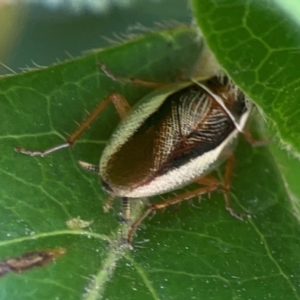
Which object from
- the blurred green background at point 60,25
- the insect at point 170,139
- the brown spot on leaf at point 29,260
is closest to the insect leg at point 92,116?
the insect at point 170,139

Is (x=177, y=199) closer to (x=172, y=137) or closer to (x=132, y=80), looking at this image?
A: (x=172, y=137)

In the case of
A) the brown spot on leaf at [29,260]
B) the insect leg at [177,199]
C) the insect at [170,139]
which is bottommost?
the brown spot on leaf at [29,260]

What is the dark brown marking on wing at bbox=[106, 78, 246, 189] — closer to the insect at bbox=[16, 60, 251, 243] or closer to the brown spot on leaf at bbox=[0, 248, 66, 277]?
the insect at bbox=[16, 60, 251, 243]

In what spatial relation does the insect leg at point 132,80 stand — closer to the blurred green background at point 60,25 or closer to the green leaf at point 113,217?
the green leaf at point 113,217

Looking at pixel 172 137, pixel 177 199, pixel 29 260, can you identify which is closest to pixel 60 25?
pixel 172 137

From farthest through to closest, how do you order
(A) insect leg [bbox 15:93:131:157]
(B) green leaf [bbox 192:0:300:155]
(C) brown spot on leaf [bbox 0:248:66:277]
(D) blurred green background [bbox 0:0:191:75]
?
(D) blurred green background [bbox 0:0:191:75], (A) insect leg [bbox 15:93:131:157], (C) brown spot on leaf [bbox 0:248:66:277], (B) green leaf [bbox 192:0:300:155]

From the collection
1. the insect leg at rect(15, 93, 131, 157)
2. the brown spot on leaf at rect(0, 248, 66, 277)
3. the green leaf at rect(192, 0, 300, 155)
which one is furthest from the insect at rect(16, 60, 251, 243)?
the green leaf at rect(192, 0, 300, 155)

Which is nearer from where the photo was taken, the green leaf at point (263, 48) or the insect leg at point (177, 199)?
the green leaf at point (263, 48)
